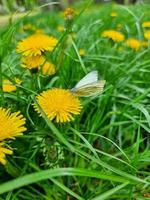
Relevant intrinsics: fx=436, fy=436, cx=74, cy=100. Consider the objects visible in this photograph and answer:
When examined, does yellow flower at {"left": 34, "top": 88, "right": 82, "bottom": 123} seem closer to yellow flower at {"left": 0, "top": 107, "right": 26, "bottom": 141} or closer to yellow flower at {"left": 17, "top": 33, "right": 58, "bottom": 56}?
A: yellow flower at {"left": 0, "top": 107, "right": 26, "bottom": 141}

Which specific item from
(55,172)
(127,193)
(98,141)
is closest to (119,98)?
(98,141)

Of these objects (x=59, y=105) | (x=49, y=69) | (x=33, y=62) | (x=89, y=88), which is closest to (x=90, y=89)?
(x=89, y=88)

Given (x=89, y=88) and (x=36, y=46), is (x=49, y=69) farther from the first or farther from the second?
(x=89, y=88)

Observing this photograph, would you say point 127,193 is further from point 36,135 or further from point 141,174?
point 36,135

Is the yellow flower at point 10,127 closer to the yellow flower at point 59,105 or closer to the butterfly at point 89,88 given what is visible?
the yellow flower at point 59,105

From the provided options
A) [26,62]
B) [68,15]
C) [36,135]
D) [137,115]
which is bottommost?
[137,115]

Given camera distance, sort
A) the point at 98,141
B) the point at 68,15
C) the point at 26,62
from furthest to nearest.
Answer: the point at 98,141 → the point at 68,15 → the point at 26,62
